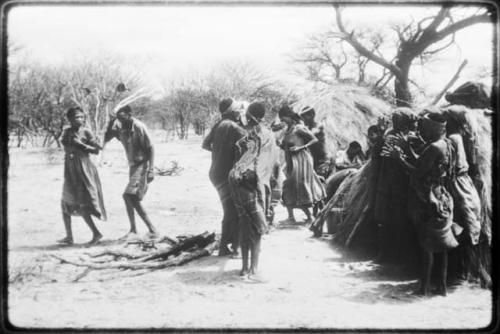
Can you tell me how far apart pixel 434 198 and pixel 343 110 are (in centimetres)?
724

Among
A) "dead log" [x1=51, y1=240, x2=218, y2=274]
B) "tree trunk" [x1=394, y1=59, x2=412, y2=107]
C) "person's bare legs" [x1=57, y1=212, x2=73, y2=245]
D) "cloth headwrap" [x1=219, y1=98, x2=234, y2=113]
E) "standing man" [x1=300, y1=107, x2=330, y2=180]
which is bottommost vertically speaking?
"dead log" [x1=51, y1=240, x2=218, y2=274]

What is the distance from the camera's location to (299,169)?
27.8ft

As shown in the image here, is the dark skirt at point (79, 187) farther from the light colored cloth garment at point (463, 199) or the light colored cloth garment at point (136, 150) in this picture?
the light colored cloth garment at point (463, 199)

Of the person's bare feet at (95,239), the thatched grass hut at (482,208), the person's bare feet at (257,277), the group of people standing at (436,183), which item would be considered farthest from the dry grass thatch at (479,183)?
the person's bare feet at (95,239)

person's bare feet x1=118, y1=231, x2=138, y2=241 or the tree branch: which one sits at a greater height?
the tree branch

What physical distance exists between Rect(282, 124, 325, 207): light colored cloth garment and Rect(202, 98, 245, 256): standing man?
228 cm

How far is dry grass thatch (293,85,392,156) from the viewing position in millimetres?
11609

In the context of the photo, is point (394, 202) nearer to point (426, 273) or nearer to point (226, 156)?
point (426, 273)

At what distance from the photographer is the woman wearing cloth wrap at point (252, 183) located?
18.1ft

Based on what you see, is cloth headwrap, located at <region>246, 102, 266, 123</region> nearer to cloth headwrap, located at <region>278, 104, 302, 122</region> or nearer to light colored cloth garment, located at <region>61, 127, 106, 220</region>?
light colored cloth garment, located at <region>61, 127, 106, 220</region>

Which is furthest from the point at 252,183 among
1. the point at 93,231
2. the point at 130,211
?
the point at 93,231

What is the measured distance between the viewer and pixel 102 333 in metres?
4.61

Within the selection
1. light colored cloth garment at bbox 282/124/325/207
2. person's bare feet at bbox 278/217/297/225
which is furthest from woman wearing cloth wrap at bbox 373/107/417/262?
person's bare feet at bbox 278/217/297/225

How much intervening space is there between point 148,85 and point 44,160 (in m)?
1.79
